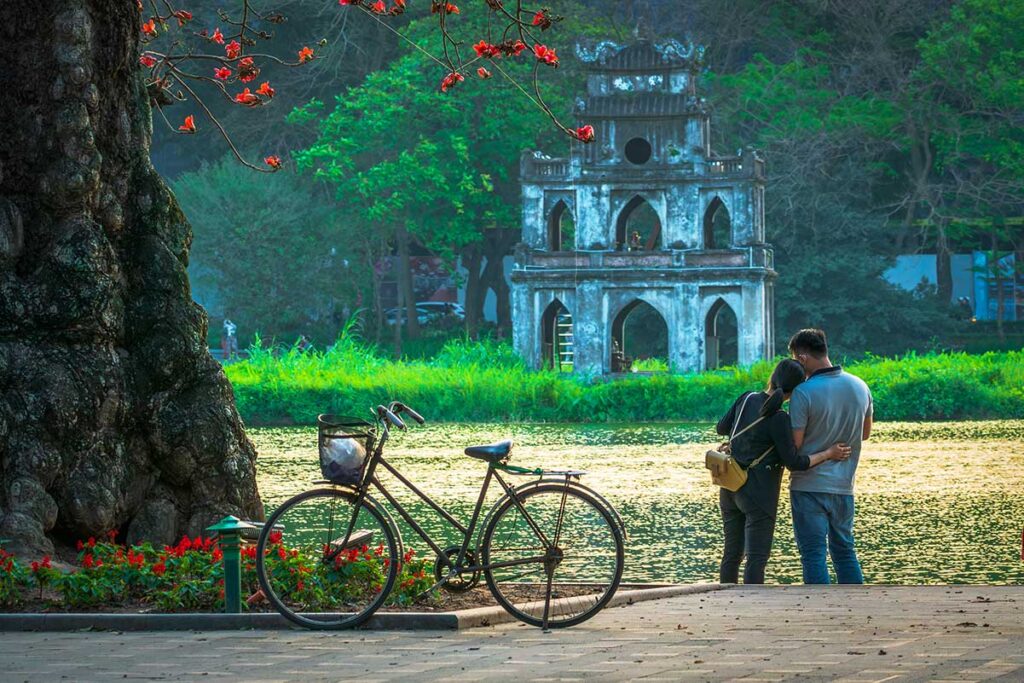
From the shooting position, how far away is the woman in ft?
33.0

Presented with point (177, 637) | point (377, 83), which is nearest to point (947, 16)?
point (377, 83)

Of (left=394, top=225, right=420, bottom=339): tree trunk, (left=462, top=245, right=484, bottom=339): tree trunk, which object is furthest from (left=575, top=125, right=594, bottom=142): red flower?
(left=394, top=225, right=420, bottom=339): tree trunk

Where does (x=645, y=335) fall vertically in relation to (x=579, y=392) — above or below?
above

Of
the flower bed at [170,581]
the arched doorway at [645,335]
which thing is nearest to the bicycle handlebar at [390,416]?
the flower bed at [170,581]

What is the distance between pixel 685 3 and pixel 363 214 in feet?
37.2

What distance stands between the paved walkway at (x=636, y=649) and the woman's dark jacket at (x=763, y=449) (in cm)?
133

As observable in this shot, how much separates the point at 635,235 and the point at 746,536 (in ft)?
109

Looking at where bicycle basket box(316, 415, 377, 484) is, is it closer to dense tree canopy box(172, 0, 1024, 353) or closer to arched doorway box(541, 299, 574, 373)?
arched doorway box(541, 299, 574, 373)

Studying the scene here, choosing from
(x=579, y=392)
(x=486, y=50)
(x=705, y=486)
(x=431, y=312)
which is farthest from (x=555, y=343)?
(x=486, y=50)

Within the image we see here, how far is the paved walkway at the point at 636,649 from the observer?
669 centimetres

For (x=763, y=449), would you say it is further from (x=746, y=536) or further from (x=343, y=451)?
(x=343, y=451)

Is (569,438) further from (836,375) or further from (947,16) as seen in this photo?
(947,16)

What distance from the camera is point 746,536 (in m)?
10.5

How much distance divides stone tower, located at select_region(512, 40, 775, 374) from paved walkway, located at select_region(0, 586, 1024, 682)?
32.7 meters
